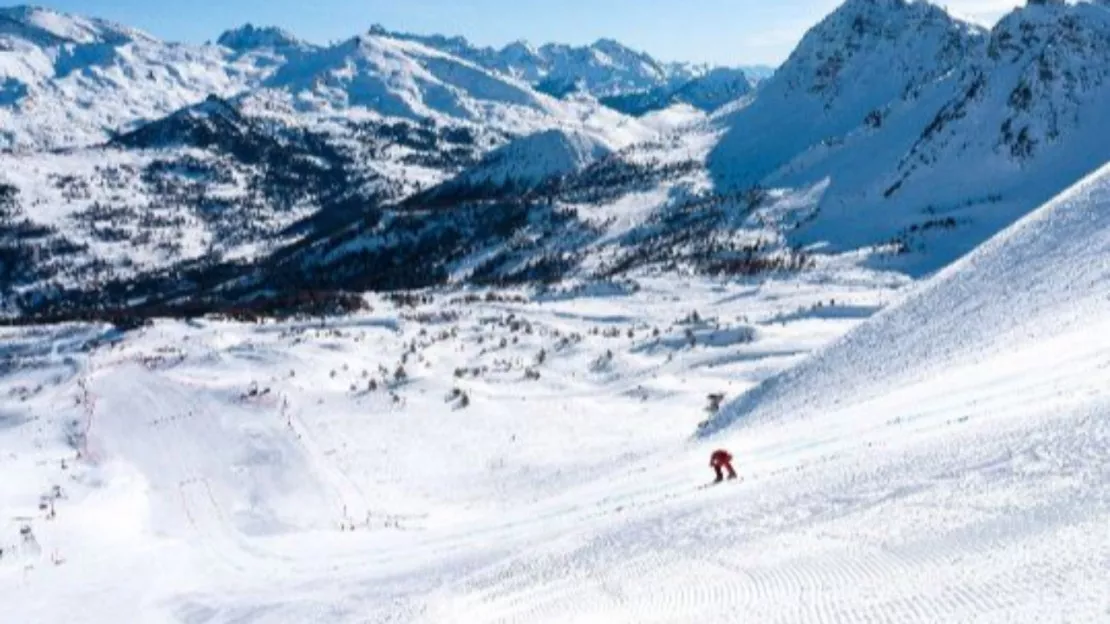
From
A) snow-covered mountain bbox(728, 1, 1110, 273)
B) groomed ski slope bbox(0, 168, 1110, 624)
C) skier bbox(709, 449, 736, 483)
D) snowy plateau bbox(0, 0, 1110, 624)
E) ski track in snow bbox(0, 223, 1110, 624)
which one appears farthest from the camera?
snow-covered mountain bbox(728, 1, 1110, 273)

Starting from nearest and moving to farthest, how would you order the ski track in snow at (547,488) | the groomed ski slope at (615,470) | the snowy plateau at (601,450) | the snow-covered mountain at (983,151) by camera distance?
1. the ski track in snow at (547,488)
2. the groomed ski slope at (615,470)
3. the snowy plateau at (601,450)
4. the snow-covered mountain at (983,151)

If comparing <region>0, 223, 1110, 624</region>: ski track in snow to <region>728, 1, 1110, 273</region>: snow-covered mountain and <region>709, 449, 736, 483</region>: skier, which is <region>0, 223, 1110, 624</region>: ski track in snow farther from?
<region>728, 1, 1110, 273</region>: snow-covered mountain

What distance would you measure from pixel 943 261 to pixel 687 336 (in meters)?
45.9

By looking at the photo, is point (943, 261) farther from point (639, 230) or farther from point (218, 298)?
point (218, 298)

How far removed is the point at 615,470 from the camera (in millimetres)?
39875

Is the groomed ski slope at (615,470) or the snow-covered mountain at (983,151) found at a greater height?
the snow-covered mountain at (983,151)

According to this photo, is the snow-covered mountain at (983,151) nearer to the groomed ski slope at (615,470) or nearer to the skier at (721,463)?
the groomed ski slope at (615,470)

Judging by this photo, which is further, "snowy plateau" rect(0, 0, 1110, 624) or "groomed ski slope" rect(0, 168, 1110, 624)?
"snowy plateau" rect(0, 0, 1110, 624)

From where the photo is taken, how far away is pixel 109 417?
5694 centimetres

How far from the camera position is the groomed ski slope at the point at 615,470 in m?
→ 16.0

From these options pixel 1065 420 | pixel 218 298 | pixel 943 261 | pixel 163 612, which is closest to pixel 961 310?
pixel 1065 420

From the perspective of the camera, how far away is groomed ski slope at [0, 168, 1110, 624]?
1598 centimetres

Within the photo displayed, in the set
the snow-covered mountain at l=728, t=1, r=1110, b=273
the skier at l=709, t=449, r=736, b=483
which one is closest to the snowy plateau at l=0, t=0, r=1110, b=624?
the skier at l=709, t=449, r=736, b=483

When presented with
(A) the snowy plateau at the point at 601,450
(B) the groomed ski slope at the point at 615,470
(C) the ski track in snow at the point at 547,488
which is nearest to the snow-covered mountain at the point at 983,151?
(A) the snowy plateau at the point at 601,450
